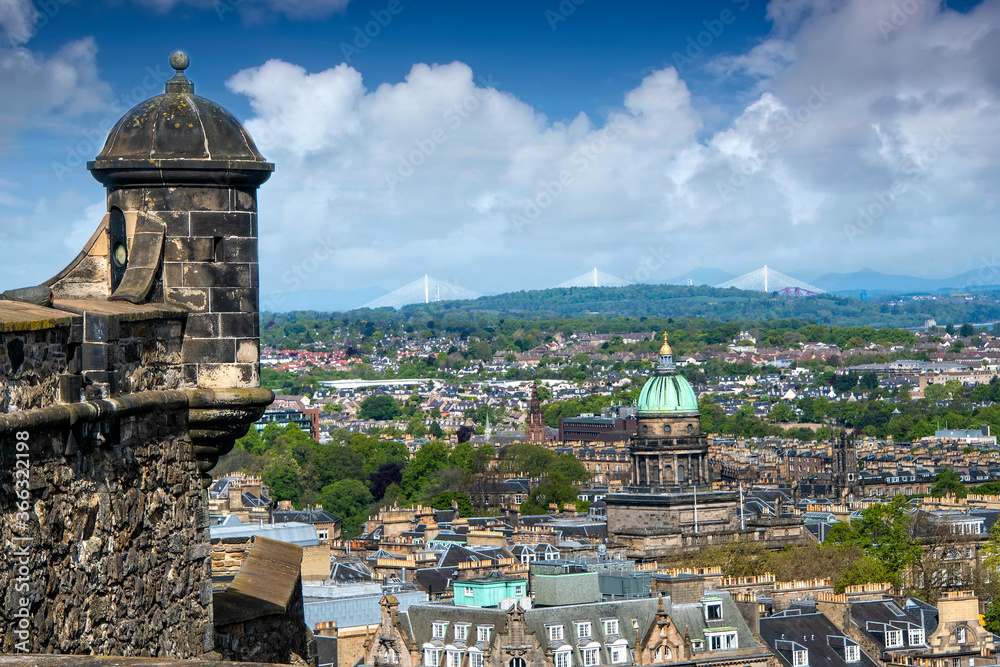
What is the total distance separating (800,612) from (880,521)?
126ft

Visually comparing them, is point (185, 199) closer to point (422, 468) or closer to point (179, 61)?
point (179, 61)

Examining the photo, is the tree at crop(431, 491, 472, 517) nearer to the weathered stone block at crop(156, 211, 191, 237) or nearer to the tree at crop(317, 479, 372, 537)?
the tree at crop(317, 479, 372, 537)

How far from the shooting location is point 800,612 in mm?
62625

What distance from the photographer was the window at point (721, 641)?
5538cm

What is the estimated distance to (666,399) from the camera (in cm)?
11425

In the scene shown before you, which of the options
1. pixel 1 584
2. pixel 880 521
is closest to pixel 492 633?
pixel 1 584

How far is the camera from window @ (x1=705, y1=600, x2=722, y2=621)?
5663 cm

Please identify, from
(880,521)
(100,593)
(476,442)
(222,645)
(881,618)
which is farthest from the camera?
(476,442)

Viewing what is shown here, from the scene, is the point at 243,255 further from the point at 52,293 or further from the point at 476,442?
the point at 476,442

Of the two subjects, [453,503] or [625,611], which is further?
[453,503]

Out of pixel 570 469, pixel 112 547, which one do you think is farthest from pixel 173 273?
pixel 570 469

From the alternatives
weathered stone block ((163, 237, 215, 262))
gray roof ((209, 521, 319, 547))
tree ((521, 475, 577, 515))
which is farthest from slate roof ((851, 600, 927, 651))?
tree ((521, 475, 577, 515))

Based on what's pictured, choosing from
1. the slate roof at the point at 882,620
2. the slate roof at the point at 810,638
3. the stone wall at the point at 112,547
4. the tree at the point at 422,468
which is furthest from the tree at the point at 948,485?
the stone wall at the point at 112,547

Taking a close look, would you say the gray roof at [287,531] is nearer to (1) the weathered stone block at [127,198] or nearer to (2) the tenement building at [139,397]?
(2) the tenement building at [139,397]
